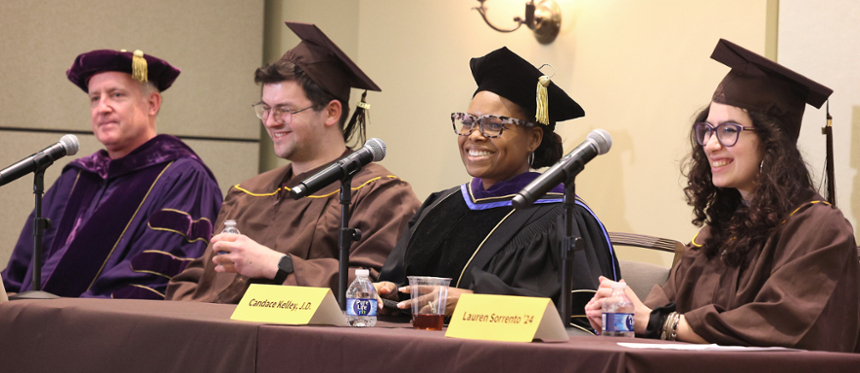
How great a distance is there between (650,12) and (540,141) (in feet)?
3.21

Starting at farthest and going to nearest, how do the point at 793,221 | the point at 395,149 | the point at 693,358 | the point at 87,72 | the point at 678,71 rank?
1. the point at 395,149
2. the point at 87,72
3. the point at 678,71
4. the point at 793,221
5. the point at 693,358

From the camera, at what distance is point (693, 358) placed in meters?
1.45

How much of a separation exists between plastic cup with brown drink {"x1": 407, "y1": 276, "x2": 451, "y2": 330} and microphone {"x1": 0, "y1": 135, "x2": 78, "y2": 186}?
1660 millimetres

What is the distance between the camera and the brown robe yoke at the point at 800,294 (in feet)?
6.71

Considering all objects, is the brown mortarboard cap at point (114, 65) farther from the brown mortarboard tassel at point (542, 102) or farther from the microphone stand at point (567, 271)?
the microphone stand at point (567, 271)

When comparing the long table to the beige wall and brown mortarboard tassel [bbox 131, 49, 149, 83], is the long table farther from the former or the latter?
brown mortarboard tassel [bbox 131, 49, 149, 83]

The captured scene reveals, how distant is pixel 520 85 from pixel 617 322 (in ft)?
3.33

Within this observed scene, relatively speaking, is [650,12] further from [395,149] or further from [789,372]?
[789,372]

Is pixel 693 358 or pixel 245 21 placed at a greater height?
pixel 245 21

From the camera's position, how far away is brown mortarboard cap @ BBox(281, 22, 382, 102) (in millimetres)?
3400

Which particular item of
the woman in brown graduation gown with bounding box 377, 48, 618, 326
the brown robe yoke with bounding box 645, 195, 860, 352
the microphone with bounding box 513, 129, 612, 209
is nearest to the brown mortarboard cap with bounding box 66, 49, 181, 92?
the woman in brown graduation gown with bounding box 377, 48, 618, 326

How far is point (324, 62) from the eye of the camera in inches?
137

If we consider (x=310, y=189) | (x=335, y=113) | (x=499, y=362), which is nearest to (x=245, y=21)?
(x=335, y=113)

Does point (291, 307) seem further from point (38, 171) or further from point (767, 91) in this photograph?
point (38, 171)
